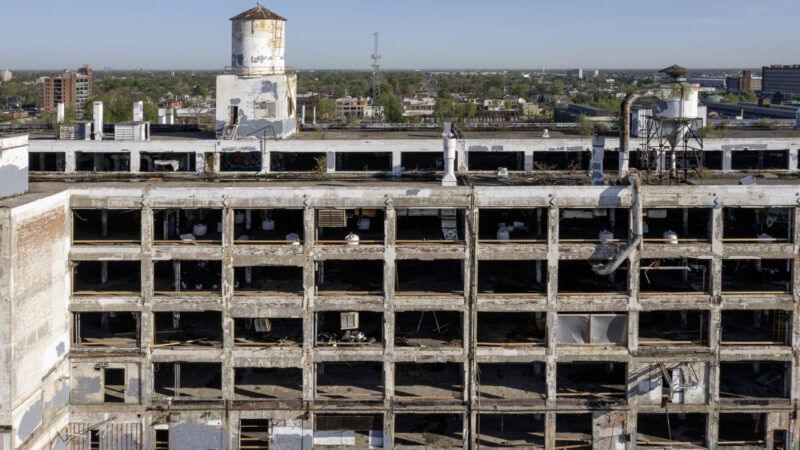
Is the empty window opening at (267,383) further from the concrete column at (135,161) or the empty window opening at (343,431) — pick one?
the concrete column at (135,161)

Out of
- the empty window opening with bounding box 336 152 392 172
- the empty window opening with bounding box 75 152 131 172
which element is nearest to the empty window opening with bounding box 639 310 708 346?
the empty window opening with bounding box 336 152 392 172

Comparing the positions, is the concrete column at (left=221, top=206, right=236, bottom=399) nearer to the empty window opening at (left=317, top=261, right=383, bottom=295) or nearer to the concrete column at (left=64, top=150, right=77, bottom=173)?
the empty window opening at (left=317, top=261, right=383, bottom=295)

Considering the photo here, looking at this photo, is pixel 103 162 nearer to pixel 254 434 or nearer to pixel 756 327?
pixel 254 434

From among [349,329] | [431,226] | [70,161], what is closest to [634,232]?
[431,226]

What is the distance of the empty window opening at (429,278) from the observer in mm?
40844

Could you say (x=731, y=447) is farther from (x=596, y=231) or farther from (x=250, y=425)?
(x=250, y=425)

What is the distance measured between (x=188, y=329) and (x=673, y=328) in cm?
2349

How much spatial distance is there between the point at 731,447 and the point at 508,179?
16721 mm

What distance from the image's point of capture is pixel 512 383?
41.6 m

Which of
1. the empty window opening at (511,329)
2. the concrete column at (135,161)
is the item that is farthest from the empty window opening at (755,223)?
the concrete column at (135,161)

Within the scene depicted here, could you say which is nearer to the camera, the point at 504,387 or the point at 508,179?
the point at 504,387

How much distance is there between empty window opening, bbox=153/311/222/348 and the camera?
131ft

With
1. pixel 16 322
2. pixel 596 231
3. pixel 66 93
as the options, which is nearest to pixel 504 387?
pixel 596 231

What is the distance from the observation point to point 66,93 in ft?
613
